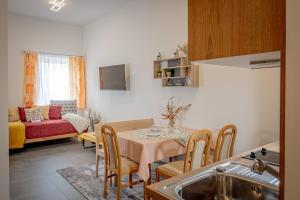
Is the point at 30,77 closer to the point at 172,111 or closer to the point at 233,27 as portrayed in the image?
the point at 172,111

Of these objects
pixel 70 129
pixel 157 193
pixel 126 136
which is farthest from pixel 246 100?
pixel 70 129

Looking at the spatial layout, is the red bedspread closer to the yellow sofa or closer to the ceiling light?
the yellow sofa

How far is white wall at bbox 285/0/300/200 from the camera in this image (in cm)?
61

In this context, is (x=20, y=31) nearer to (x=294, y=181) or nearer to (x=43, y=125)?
(x=43, y=125)

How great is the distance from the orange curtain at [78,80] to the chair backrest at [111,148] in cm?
403

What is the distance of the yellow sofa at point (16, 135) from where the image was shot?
4703 mm

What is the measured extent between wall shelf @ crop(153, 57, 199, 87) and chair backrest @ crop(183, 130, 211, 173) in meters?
1.27

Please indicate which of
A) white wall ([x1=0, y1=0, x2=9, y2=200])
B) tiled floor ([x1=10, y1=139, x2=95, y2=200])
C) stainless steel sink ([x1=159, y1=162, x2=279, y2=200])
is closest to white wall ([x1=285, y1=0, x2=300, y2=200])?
stainless steel sink ([x1=159, y1=162, x2=279, y2=200])

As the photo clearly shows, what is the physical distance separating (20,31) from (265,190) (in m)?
6.22

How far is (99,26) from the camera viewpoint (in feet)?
19.2

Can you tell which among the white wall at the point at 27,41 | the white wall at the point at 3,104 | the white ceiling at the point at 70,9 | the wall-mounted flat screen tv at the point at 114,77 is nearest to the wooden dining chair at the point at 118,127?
the wall-mounted flat screen tv at the point at 114,77

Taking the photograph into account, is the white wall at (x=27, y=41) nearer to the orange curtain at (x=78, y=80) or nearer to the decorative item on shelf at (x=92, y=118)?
the orange curtain at (x=78, y=80)

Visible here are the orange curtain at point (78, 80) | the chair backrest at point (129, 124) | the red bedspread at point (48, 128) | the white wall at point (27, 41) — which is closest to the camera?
the chair backrest at point (129, 124)

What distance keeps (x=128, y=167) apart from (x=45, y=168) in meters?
1.97
